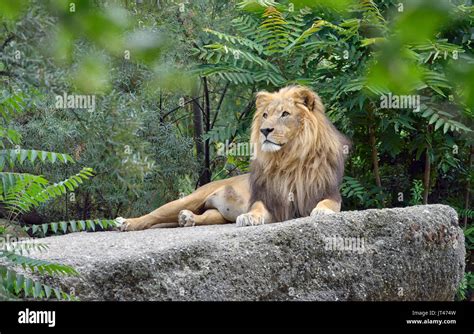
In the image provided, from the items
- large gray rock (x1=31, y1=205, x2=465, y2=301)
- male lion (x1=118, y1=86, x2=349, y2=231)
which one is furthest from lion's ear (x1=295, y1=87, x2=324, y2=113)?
large gray rock (x1=31, y1=205, x2=465, y2=301)

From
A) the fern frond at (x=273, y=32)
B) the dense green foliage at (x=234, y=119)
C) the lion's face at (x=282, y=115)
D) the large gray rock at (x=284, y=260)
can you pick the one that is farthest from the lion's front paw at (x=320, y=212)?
the fern frond at (x=273, y=32)

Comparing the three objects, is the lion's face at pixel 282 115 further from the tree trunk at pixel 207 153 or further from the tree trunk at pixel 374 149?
the tree trunk at pixel 207 153

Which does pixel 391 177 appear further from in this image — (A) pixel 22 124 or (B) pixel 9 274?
A: (B) pixel 9 274

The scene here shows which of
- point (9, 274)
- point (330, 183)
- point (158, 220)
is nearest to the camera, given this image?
point (9, 274)

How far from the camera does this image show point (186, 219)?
6.79 m

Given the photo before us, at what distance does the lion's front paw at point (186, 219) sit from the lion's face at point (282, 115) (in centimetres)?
90

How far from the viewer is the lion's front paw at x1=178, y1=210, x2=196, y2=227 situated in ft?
22.3

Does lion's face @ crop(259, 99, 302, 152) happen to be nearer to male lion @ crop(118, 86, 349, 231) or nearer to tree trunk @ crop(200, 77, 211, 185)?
male lion @ crop(118, 86, 349, 231)

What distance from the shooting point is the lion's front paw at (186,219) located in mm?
6797

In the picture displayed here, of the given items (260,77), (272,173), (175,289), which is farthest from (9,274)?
(260,77)

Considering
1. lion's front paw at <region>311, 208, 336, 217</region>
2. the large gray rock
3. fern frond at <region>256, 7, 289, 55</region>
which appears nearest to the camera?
the large gray rock

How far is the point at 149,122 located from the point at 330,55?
2.30 m

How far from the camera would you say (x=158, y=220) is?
6906 millimetres

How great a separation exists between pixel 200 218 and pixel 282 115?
127cm
